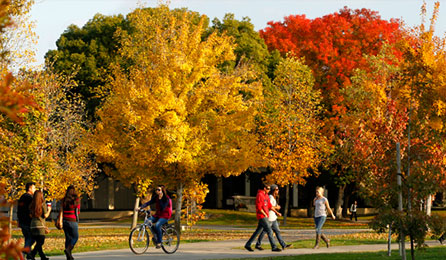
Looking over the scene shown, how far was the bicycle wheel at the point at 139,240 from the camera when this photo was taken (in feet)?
59.9

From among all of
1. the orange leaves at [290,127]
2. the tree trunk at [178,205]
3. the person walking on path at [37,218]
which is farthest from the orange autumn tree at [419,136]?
the orange leaves at [290,127]

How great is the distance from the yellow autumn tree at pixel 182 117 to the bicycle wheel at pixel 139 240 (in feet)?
23.8

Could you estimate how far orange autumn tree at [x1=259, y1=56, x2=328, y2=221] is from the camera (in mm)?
38938

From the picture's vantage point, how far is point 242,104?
2800 cm

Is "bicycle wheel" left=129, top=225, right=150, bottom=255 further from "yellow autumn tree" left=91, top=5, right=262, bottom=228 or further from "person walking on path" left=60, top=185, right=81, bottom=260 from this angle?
"yellow autumn tree" left=91, top=5, right=262, bottom=228

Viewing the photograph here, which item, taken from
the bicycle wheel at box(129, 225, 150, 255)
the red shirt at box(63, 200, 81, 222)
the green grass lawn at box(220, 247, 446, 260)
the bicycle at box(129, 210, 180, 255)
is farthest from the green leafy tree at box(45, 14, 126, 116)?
the green grass lawn at box(220, 247, 446, 260)

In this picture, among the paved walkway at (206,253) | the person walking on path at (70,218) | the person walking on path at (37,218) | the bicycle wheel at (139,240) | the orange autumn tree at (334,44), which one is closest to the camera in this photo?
the person walking on path at (37,218)

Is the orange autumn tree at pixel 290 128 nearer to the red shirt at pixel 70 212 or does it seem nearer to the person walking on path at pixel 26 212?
the red shirt at pixel 70 212

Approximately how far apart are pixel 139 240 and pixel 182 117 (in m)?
8.95

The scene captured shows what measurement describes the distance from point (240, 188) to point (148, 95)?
112 feet

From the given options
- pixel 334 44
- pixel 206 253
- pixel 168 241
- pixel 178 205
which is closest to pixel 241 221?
pixel 334 44

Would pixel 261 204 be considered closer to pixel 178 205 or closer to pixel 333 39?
pixel 178 205

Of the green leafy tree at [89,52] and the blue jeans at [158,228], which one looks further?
the green leafy tree at [89,52]

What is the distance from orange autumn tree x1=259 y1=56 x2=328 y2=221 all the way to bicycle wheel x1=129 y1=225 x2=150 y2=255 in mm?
20189
